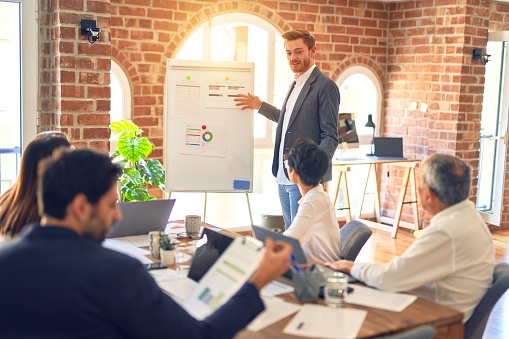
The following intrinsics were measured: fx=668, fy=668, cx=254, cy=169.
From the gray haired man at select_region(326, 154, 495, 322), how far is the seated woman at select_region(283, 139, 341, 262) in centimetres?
52

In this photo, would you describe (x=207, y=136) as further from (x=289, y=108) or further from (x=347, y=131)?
(x=347, y=131)

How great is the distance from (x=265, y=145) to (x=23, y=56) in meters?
2.80

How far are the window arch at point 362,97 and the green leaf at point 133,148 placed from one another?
311 cm

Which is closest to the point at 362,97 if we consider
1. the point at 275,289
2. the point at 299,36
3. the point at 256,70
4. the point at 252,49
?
the point at 256,70

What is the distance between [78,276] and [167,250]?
48.0 inches

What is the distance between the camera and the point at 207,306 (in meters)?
1.83

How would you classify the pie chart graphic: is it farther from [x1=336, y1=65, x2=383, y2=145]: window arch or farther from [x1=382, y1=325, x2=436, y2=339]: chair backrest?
[x1=382, y1=325, x2=436, y2=339]: chair backrest

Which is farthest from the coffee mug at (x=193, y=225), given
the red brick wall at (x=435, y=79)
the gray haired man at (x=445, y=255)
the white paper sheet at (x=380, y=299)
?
the red brick wall at (x=435, y=79)

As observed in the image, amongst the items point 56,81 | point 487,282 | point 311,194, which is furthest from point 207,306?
point 56,81

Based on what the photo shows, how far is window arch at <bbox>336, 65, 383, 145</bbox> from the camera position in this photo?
7.40 m

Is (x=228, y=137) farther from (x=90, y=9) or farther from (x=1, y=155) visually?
(x=1, y=155)

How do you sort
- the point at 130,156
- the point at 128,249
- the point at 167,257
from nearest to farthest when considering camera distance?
1. the point at 167,257
2. the point at 128,249
3. the point at 130,156

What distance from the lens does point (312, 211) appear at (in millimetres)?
3129

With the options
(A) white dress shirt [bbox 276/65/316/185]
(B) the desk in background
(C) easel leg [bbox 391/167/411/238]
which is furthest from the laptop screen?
(A) white dress shirt [bbox 276/65/316/185]
